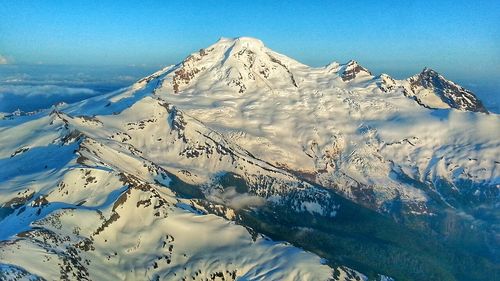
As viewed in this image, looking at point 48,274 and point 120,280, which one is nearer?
point 48,274

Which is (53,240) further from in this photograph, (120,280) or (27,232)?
(120,280)

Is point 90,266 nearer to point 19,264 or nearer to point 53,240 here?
point 53,240

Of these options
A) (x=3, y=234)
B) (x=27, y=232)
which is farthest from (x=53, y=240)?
(x=3, y=234)

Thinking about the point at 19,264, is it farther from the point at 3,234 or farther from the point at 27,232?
the point at 3,234

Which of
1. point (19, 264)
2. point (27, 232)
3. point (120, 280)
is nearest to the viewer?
point (19, 264)

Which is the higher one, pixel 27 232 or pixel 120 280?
pixel 27 232

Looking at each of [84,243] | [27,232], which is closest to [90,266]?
[84,243]

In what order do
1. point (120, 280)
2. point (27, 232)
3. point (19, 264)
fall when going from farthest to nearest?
1. point (120, 280)
2. point (27, 232)
3. point (19, 264)

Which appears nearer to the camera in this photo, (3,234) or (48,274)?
(48,274)
